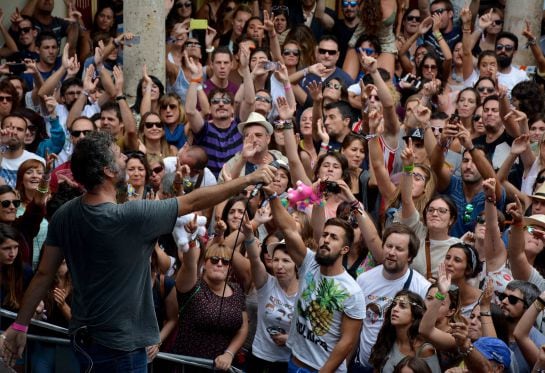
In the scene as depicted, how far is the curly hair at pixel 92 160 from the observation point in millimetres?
5941

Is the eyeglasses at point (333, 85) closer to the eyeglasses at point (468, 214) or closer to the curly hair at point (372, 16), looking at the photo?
the curly hair at point (372, 16)

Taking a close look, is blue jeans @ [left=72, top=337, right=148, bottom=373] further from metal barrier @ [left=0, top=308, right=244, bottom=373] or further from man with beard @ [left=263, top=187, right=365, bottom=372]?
man with beard @ [left=263, top=187, right=365, bottom=372]

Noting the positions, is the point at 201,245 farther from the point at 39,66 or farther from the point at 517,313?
the point at 39,66

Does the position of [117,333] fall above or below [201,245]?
above

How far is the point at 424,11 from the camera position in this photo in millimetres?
13609

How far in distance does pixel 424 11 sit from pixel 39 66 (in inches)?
175

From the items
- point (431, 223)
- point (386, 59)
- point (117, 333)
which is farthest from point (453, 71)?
point (117, 333)

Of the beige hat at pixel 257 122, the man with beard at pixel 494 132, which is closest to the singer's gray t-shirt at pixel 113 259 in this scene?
the beige hat at pixel 257 122

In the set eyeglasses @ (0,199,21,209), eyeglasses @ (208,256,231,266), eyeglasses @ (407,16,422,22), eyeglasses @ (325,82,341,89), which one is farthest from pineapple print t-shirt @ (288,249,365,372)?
eyeglasses @ (407,16,422,22)

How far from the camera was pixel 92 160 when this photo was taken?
594cm

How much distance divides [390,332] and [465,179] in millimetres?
2328

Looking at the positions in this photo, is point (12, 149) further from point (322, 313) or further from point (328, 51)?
point (322, 313)

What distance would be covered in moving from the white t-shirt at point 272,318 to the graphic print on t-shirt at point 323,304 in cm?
52

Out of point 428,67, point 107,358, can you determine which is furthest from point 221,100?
point 107,358
